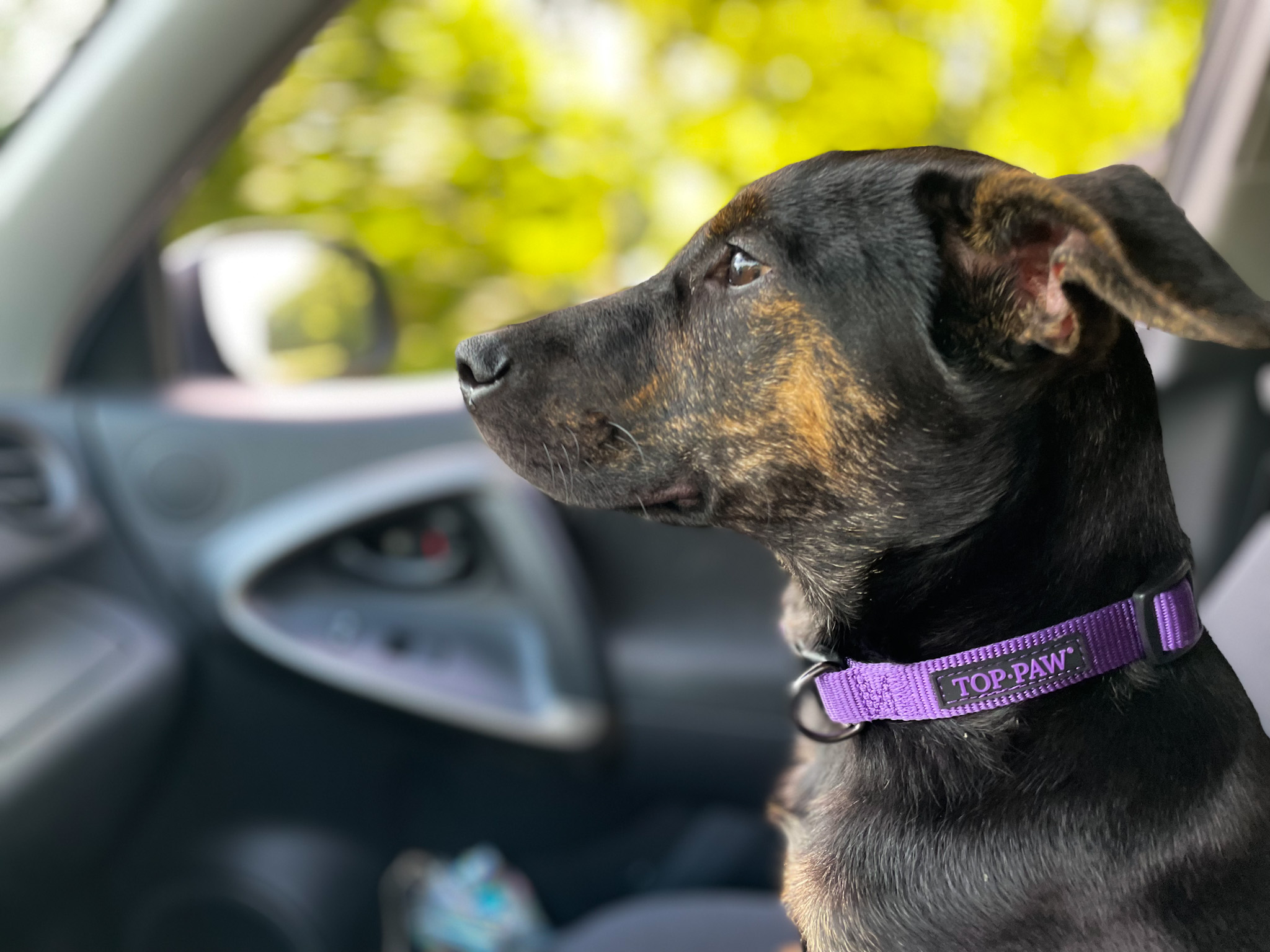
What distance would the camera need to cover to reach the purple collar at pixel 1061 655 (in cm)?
132

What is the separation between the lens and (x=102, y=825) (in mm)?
2301

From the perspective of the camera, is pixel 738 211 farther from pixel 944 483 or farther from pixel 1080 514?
pixel 1080 514

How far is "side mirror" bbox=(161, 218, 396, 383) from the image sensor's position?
288 cm

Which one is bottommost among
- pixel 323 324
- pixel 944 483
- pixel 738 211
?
pixel 323 324

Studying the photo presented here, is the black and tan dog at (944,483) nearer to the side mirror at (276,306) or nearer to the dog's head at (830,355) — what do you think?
the dog's head at (830,355)

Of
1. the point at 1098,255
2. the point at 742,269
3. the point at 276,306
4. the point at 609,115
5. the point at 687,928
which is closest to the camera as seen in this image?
the point at 1098,255

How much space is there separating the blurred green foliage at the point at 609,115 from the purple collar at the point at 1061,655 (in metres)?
3.01

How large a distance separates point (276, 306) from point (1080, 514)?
2385 mm

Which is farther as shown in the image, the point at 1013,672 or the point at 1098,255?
the point at 1013,672

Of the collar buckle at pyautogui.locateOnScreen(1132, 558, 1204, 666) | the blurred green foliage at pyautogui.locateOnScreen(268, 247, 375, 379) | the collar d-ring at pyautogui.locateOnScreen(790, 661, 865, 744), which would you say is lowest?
the blurred green foliage at pyautogui.locateOnScreen(268, 247, 375, 379)

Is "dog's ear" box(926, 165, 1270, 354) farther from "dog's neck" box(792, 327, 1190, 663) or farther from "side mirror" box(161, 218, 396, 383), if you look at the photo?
"side mirror" box(161, 218, 396, 383)

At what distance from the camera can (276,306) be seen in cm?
311

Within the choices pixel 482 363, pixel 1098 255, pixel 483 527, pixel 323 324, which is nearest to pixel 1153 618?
pixel 1098 255

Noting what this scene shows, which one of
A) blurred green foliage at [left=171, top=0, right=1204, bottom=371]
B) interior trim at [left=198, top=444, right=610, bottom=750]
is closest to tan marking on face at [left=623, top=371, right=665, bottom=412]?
interior trim at [left=198, top=444, right=610, bottom=750]
